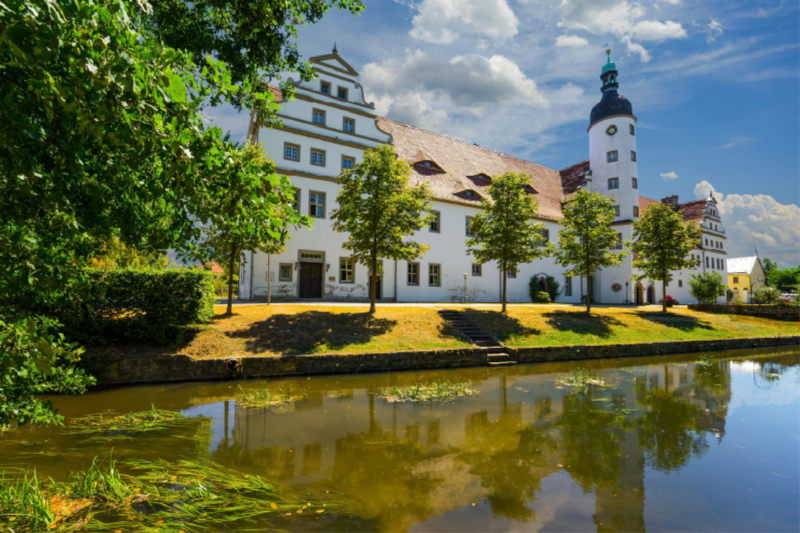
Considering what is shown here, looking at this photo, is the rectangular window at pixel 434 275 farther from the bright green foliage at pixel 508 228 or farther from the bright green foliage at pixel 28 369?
the bright green foliage at pixel 28 369

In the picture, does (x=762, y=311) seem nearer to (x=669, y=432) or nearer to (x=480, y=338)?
(x=480, y=338)

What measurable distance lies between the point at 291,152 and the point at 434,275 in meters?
13.1

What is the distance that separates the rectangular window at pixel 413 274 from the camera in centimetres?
2775

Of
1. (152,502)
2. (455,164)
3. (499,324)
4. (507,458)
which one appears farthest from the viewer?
(455,164)

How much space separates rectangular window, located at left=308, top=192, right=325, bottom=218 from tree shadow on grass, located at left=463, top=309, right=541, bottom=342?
37.4 feet

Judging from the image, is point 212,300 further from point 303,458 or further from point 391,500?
point 391,500

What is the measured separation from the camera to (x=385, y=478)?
4.66 m

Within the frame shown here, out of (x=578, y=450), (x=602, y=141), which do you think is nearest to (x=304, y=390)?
(x=578, y=450)

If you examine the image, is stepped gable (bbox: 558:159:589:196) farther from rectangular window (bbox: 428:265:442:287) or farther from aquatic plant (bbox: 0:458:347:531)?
aquatic plant (bbox: 0:458:347:531)

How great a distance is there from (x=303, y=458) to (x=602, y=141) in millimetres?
43364

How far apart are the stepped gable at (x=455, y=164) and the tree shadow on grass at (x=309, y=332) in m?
15.4

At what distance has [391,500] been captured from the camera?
13.6ft

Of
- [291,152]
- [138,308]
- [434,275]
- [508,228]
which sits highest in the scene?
A: [291,152]

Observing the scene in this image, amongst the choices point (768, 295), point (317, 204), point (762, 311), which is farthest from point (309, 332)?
point (768, 295)
